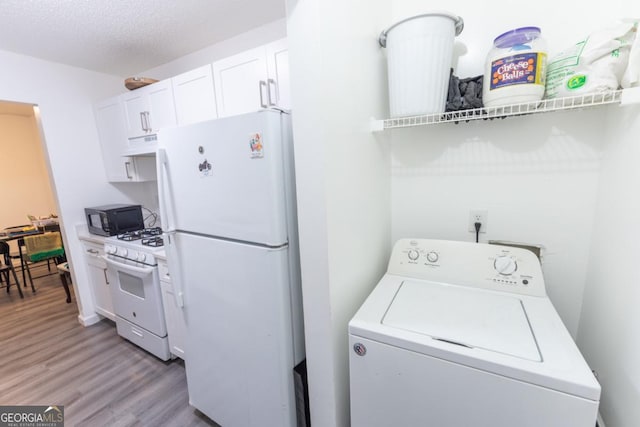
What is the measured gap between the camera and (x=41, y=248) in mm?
3764

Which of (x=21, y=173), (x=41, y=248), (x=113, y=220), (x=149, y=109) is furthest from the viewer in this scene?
(x=21, y=173)

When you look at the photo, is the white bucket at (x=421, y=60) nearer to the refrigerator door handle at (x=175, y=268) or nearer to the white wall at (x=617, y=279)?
the white wall at (x=617, y=279)

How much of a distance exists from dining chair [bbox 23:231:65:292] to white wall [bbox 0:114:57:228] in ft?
4.91

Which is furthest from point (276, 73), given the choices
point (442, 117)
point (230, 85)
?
point (442, 117)

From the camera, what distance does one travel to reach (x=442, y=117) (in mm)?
1215

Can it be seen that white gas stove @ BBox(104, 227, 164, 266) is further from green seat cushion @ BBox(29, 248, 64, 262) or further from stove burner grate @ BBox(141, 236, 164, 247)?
green seat cushion @ BBox(29, 248, 64, 262)

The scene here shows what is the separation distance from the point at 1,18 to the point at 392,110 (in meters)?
2.59

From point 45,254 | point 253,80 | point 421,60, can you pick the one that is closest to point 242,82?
point 253,80

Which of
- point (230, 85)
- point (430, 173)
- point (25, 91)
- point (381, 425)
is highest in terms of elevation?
point (25, 91)

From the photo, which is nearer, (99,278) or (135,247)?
(135,247)

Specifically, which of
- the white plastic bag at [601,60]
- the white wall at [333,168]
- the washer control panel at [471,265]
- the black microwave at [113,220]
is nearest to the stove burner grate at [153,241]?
the black microwave at [113,220]

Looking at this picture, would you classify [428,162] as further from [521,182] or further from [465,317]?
[465,317]

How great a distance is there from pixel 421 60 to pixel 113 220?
282cm

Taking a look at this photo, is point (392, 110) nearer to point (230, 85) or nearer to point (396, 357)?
point (396, 357)
